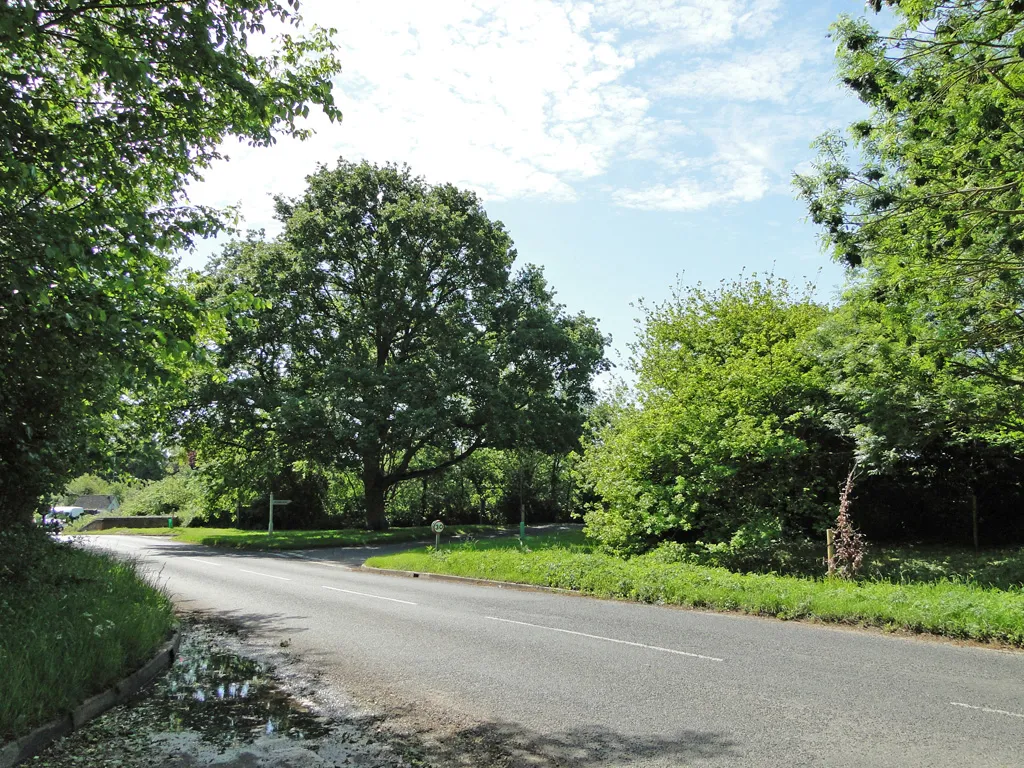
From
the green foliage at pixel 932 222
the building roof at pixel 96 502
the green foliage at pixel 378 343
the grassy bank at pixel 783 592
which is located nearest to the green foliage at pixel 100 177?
the green foliage at pixel 932 222

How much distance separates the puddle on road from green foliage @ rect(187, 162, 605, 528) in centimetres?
1984

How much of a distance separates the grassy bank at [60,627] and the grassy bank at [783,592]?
8.15 m

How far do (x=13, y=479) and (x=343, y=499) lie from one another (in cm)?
3750

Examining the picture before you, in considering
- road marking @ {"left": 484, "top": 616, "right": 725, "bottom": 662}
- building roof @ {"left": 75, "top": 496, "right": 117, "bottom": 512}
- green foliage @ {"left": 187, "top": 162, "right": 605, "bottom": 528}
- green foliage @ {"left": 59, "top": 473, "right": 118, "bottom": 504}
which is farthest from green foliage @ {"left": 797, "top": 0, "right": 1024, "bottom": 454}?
building roof @ {"left": 75, "top": 496, "right": 117, "bottom": 512}

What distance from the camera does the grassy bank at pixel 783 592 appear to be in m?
9.52

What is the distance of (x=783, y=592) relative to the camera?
1178 cm

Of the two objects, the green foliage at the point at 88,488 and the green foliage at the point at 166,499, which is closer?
the green foliage at the point at 88,488

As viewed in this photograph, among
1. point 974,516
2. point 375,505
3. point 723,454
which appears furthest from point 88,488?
point 974,516

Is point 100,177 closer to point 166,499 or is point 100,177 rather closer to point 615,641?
point 615,641

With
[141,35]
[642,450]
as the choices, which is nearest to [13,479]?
[141,35]

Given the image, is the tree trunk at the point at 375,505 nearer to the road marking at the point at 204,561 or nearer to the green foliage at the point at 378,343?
the green foliage at the point at 378,343

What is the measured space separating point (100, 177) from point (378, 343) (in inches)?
969

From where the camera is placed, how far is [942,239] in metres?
10.4

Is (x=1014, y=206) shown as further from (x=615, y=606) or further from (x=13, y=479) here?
(x=13, y=479)
